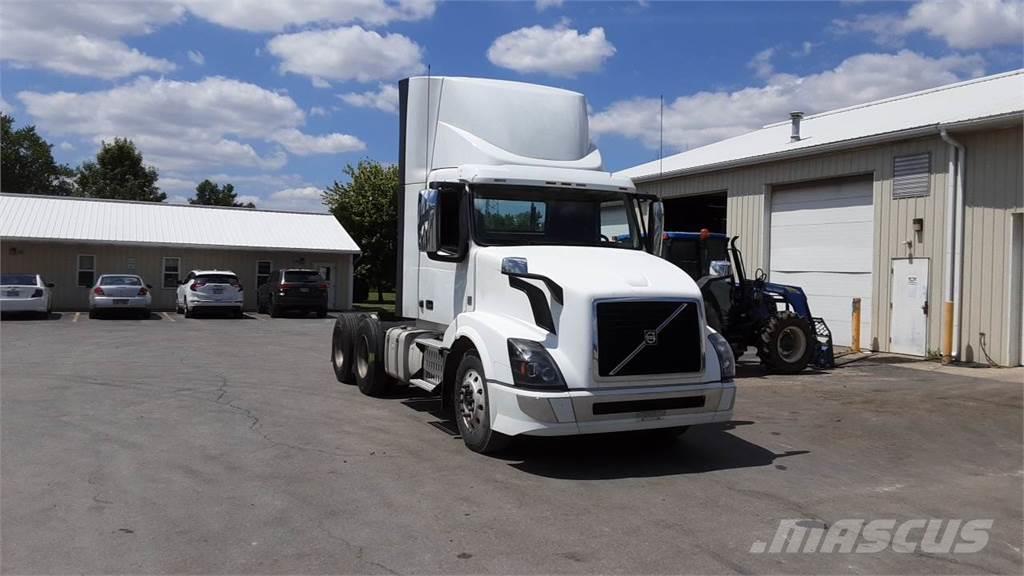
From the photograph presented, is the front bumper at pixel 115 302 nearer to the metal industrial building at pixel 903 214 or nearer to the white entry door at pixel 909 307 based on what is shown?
the metal industrial building at pixel 903 214

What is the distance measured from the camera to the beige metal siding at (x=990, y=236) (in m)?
14.8

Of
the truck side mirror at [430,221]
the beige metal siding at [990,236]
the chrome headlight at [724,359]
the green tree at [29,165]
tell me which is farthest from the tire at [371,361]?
the green tree at [29,165]

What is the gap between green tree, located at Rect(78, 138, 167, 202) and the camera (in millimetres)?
62938

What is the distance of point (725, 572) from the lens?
476 cm

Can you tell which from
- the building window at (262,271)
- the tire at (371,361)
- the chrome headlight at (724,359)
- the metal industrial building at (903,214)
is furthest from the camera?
the building window at (262,271)

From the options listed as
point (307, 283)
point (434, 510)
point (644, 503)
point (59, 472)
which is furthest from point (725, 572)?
point (307, 283)

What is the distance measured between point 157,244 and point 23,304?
632cm

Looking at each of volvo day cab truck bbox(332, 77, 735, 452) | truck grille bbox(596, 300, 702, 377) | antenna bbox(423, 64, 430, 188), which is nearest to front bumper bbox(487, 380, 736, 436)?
volvo day cab truck bbox(332, 77, 735, 452)

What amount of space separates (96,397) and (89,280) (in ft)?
75.2

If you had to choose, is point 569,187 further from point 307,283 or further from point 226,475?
point 307,283

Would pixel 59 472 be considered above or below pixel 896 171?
below

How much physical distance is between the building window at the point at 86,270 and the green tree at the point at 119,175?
3536 cm

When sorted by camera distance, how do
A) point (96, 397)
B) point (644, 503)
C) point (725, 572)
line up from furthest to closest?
point (96, 397), point (644, 503), point (725, 572)

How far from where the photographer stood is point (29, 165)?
7588 centimetres
